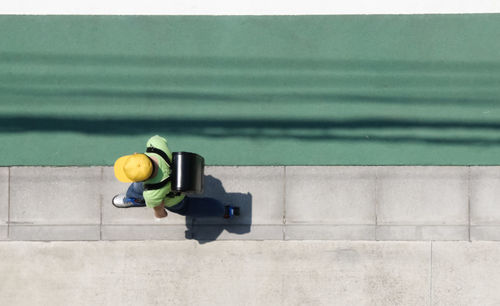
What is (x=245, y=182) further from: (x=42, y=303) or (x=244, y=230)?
(x=42, y=303)

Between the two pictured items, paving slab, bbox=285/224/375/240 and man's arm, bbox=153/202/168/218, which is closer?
man's arm, bbox=153/202/168/218

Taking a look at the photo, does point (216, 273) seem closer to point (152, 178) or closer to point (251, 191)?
point (251, 191)

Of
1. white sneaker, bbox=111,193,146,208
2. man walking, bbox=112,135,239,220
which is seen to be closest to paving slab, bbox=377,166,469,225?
man walking, bbox=112,135,239,220

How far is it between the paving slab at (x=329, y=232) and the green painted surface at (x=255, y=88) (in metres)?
0.91

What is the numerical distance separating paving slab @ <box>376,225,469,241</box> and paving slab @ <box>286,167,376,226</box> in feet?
0.94

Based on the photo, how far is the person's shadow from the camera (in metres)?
5.29

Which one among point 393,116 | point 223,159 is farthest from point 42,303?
point 393,116

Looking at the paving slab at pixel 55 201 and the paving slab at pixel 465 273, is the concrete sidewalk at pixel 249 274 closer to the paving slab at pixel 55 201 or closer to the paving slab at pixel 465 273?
the paving slab at pixel 465 273

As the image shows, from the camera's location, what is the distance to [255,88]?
18.2 ft

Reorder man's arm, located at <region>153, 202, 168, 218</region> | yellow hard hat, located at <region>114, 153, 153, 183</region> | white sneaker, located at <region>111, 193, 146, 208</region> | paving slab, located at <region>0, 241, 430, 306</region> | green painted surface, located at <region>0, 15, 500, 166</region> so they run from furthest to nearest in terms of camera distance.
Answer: green painted surface, located at <region>0, 15, 500, 166</region>
paving slab, located at <region>0, 241, 430, 306</region>
white sneaker, located at <region>111, 193, 146, 208</region>
man's arm, located at <region>153, 202, 168, 218</region>
yellow hard hat, located at <region>114, 153, 153, 183</region>

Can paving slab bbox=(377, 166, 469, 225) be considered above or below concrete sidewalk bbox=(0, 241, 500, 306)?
above

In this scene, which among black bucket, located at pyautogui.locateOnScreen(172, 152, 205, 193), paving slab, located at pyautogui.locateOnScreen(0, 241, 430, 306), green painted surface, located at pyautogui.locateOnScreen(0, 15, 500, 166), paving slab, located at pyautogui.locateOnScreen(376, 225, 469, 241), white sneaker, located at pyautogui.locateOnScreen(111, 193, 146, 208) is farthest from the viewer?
green painted surface, located at pyautogui.locateOnScreen(0, 15, 500, 166)

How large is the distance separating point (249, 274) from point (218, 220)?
851 mm

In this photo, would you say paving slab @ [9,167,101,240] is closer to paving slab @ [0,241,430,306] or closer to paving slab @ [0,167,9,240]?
paving slab @ [0,167,9,240]
